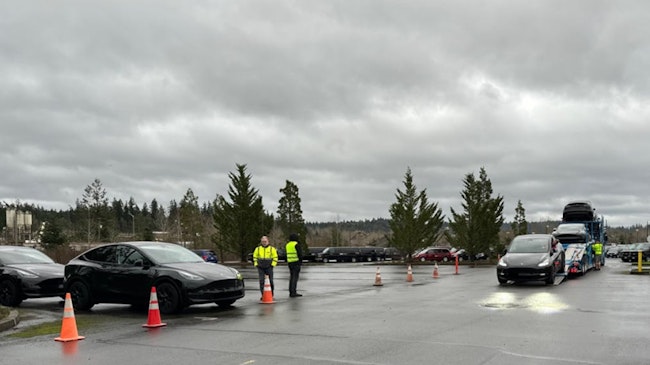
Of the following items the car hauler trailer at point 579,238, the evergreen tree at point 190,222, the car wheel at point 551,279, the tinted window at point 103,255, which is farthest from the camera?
the evergreen tree at point 190,222

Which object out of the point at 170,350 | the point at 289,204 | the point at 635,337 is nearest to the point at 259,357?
the point at 170,350

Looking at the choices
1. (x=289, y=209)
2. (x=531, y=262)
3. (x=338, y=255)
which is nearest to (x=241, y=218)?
(x=289, y=209)

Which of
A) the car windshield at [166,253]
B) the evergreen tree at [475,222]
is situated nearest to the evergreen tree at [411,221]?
the evergreen tree at [475,222]

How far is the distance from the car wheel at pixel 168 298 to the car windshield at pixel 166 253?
31.2 inches

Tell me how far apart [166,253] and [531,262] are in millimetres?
12066

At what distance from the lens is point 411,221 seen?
48.5 meters

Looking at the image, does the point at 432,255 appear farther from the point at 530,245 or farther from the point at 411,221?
the point at 530,245

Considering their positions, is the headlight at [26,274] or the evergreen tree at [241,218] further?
the evergreen tree at [241,218]

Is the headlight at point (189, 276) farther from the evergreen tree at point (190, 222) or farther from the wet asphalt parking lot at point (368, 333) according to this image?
the evergreen tree at point (190, 222)

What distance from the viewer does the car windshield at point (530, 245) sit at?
21.5m

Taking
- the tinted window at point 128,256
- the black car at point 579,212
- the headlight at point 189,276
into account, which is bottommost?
the headlight at point 189,276

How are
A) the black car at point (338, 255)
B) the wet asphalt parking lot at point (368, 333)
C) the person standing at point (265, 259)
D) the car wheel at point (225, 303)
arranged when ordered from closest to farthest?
the wet asphalt parking lot at point (368, 333), the car wheel at point (225, 303), the person standing at point (265, 259), the black car at point (338, 255)

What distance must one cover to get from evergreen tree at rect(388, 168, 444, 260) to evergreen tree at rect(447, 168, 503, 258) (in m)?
1.68

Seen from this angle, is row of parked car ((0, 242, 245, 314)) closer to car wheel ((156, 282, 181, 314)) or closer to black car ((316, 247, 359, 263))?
car wheel ((156, 282, 181, 314))
